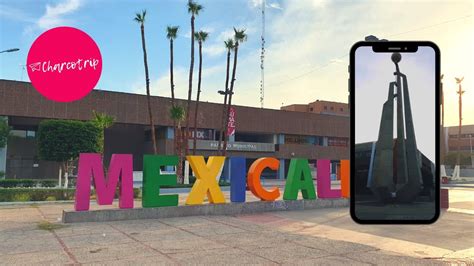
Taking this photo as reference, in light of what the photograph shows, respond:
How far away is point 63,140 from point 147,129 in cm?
2126

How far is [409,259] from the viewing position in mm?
9172

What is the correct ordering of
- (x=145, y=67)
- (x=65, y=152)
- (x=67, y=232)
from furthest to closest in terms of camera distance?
(x=145, y=67), (x=65, y=152), (x=67, y=232)

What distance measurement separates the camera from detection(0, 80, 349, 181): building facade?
141ft

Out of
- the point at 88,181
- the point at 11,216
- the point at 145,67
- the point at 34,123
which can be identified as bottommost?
the point at 11,216

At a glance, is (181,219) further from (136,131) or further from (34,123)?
(136,131)

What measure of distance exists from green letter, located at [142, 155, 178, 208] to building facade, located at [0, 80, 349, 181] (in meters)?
31.9

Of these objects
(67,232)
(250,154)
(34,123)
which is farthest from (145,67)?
(67,232)

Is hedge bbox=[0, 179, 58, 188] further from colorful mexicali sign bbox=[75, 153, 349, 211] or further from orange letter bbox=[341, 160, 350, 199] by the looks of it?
orange letter bbox=[341, 160, 350, 199]

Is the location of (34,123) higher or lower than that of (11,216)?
higher

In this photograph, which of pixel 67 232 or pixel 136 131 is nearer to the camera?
pixel 67 232

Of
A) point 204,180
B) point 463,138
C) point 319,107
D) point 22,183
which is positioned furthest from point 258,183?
point 463,138

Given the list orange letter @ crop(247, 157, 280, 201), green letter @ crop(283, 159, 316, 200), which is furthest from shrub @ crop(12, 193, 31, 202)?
green letter @ crop(283, 159, 316, 200)

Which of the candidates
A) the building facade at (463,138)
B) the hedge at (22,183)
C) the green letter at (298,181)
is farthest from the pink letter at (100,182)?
the building facade at (463,138)

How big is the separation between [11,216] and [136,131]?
40813mm
